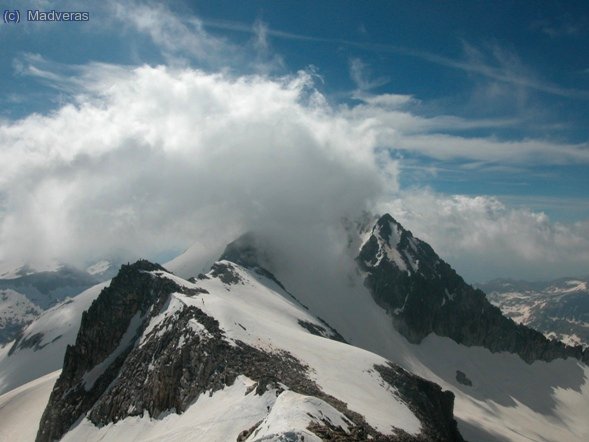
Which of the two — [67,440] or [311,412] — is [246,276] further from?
[311,412]

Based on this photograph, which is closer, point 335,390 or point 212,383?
point 212,383

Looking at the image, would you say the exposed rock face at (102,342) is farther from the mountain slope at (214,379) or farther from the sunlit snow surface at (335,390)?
the sunlit snow surface at (335,390)

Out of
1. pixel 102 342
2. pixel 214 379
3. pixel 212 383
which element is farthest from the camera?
pixel 102 342

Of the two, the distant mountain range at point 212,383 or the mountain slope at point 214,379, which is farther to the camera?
the distant mountain range at point 212,383

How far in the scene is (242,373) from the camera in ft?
181

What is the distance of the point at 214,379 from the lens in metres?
56.5

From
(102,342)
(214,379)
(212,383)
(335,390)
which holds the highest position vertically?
(335,390)

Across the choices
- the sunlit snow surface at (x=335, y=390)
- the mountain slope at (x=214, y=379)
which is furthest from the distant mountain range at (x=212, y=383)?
the sunlit snow surface at (x=335, y=390)

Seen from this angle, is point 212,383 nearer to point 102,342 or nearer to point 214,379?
point 214,379

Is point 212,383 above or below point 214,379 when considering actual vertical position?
below

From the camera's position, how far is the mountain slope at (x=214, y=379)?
1737 inches

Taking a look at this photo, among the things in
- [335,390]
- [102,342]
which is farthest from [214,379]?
[102,342]

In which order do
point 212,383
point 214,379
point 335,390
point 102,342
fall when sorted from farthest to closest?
point 102,342 → point 335,390 → point 214,379 → point 212,383

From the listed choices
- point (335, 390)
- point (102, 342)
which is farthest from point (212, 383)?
point (102, 342)
